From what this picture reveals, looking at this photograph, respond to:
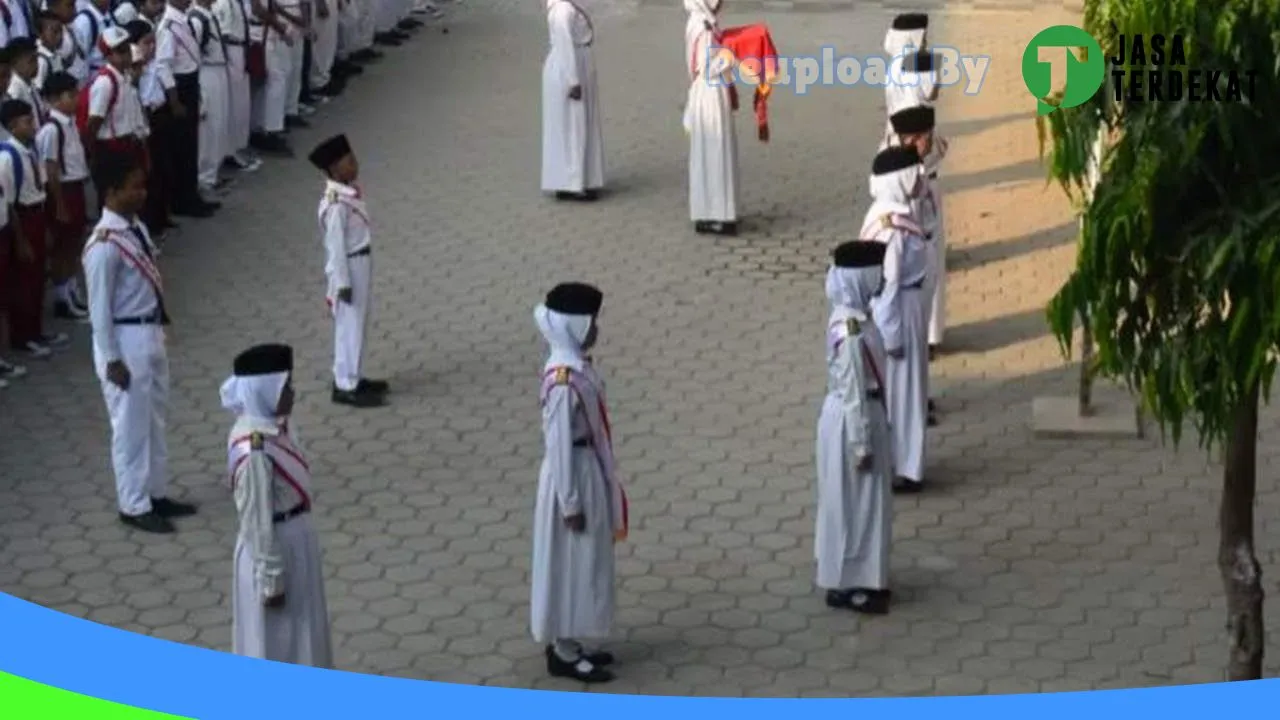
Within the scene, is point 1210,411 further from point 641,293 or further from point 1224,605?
point 641,293

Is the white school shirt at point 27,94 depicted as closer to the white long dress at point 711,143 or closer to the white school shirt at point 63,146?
the white school shirt at point 63,146

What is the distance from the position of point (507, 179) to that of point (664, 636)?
Answer: 6.65m

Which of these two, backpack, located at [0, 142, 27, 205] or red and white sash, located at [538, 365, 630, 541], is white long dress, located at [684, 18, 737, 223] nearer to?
backpack, located at [0, 142, 27, 205]

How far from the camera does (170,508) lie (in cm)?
1062

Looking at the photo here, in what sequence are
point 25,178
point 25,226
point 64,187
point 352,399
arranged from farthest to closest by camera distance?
point 64,187, point 25,226, point 25,178, point 352,399

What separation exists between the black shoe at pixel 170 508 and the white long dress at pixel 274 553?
2022 mm

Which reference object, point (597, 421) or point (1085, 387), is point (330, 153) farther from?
point (1085, 387)

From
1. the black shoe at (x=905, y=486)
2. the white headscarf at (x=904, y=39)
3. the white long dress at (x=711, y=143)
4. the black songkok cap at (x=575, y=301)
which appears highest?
the white headscarf at (x=904, y=39)

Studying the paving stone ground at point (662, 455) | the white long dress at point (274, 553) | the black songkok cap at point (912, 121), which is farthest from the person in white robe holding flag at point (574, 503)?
the black songkok cap at point (912, 121)

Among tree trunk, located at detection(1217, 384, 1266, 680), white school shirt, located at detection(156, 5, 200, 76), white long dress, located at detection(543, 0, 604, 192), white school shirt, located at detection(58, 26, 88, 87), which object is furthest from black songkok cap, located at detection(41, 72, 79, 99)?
tree trunk, located at detection(1217, 384, 1266, 680)

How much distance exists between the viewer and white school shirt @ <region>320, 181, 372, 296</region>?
11609mm

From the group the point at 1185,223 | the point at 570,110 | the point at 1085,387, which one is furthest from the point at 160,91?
the point at 1185,223

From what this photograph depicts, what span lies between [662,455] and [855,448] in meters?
1.94

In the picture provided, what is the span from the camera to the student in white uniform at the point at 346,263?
38.0ft
